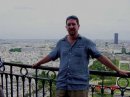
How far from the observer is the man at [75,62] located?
392 cm

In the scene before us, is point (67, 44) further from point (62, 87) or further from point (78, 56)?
point (62, 87)

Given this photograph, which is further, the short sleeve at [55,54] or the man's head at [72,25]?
the short sleeve at [55,54]

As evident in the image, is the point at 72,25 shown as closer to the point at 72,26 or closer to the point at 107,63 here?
the point at 72,26

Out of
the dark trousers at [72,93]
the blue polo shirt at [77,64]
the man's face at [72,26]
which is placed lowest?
the dark trousers at [72,93]

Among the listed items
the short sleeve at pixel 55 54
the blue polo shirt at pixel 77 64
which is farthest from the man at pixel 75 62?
the short sleeve at pixel 55 54

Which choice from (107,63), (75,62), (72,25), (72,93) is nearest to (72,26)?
(72,25)

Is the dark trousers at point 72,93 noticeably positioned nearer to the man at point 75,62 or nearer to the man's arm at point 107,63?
the man at point 75,62

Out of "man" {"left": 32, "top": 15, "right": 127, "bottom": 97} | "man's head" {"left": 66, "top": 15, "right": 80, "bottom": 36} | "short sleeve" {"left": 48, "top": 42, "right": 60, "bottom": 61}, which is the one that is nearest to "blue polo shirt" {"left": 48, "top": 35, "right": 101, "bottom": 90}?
"man" {"left": 32, "top": 15, "right": 127, "bottom": 97}

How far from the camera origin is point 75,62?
3924mm

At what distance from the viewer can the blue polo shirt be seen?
154 inches

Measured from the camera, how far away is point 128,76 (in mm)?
3988

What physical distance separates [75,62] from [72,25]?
478 mm

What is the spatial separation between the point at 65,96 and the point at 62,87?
142mm

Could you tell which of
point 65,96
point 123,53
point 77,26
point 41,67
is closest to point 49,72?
point 41,67
